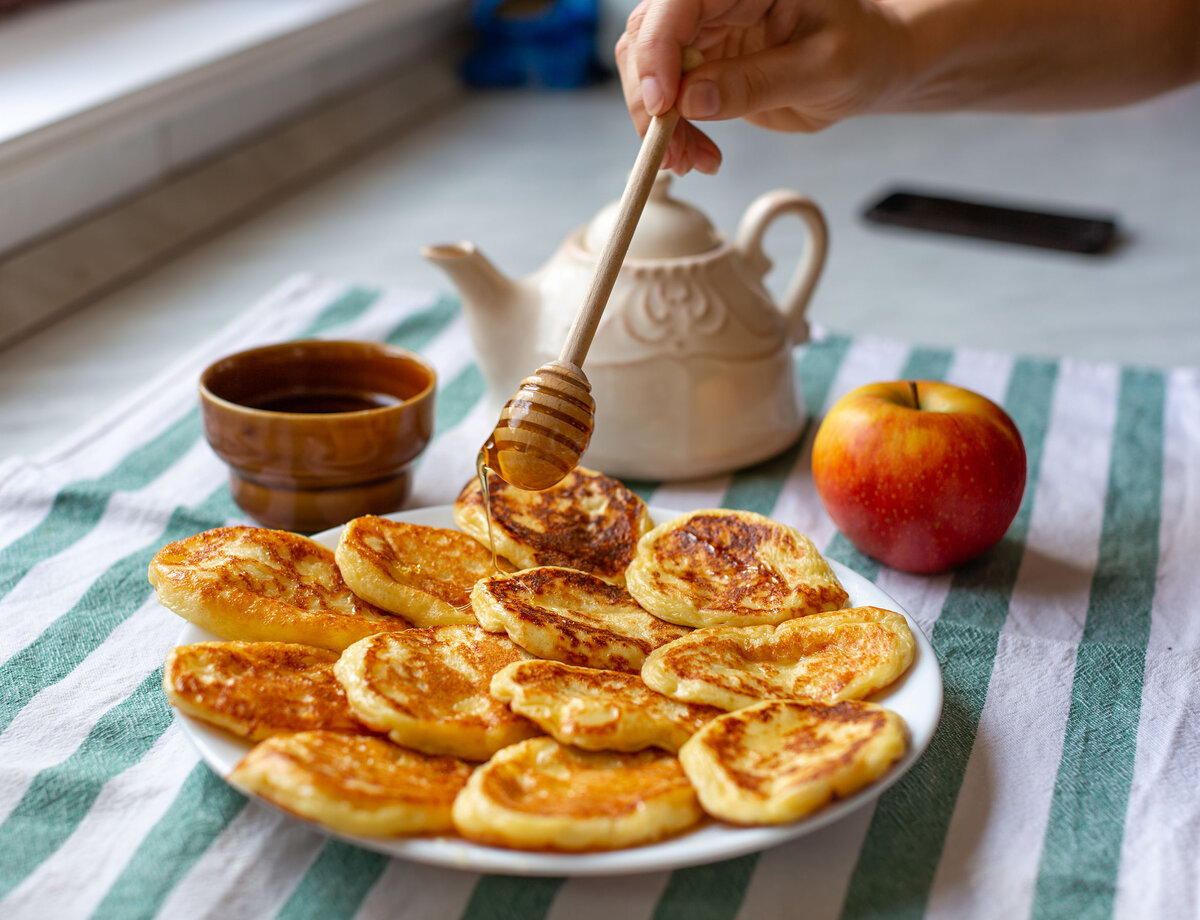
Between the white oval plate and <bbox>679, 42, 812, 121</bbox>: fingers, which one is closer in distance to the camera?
the white oval plate

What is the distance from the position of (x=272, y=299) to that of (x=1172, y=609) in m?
1.54

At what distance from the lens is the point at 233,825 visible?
3.03ft

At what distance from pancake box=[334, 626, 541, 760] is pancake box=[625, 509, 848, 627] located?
0.57ft

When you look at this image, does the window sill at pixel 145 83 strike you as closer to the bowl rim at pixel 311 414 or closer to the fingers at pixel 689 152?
the bowl rim at pixel 311 414

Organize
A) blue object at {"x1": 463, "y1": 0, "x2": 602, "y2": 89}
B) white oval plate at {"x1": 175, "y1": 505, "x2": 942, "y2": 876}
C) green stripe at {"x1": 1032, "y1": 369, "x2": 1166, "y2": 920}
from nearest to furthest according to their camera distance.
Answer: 1. white oval plate at {"x1": 175, "y1": 505, "x2": 942, "y2": 876}
2. green stripe at {"x1": 1032, "y1": 369, "x2": 1166, "y2": 920}
3. blue object at {"x1": 463, "y1": 0, "x2": 602, "y2": 89}

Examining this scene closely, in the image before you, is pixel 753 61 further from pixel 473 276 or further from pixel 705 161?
pixel 473 276

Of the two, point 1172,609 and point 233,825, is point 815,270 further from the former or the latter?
point 233,825

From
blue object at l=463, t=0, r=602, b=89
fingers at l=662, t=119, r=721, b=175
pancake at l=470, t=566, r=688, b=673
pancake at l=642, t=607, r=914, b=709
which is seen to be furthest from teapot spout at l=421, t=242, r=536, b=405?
blue object at l=463, t=0, r=602, b=89

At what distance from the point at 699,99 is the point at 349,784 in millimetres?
830

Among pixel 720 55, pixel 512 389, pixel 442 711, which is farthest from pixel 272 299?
pixel 442 711

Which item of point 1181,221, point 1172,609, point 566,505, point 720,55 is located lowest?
point 1181,221

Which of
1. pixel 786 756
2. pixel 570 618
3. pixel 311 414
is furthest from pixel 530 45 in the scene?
pixel 786 756

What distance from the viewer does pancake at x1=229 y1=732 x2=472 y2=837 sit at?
32.1 inches

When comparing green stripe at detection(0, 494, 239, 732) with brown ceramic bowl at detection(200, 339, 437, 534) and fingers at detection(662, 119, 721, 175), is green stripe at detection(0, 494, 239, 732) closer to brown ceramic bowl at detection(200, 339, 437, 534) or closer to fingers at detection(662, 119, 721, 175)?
brown ceramic bowl at detection(200, 339, 437, 534)
